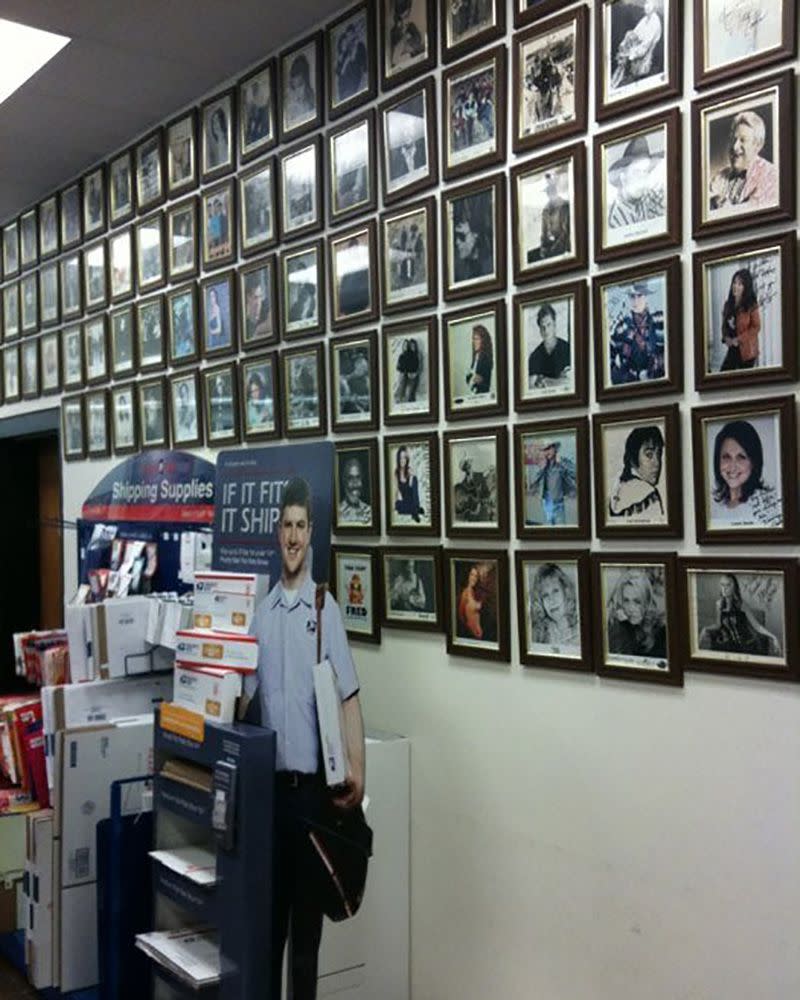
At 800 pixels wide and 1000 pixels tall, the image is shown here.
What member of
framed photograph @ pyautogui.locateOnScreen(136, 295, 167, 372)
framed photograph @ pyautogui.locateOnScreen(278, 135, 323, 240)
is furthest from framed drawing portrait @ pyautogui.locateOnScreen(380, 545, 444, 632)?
framed photograph @ pyautogui.locateOnScreen(136, 295, 167, 372)

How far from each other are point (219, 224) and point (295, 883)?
2160mm

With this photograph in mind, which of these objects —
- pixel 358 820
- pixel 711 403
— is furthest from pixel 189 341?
pixel 711 403

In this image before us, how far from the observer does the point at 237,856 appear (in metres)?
2.30

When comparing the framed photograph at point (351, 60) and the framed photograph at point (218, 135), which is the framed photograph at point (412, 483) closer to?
the framed photograph at point (351, 60)

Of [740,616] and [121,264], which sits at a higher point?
[121,264]

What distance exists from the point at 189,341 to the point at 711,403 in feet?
7.13

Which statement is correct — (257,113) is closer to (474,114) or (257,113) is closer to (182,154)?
(182,154)

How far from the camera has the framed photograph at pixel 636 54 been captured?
2.13 m

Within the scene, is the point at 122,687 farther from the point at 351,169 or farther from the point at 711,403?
the point at 711,403

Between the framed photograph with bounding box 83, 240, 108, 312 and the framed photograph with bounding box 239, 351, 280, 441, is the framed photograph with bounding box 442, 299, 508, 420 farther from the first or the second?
the framed photograph with bounding box 83, 240, 108, 312

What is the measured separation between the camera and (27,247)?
16.3ft

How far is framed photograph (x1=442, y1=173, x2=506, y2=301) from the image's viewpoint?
253cm

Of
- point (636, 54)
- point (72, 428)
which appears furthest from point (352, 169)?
point (72, 428)

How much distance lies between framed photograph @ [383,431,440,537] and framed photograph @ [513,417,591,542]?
30 centimetres
